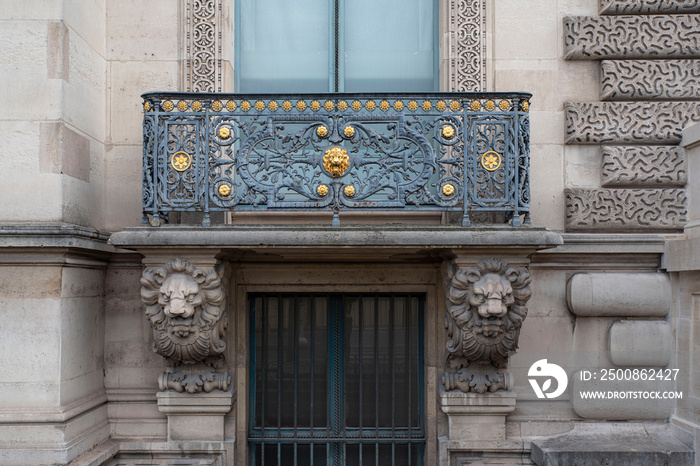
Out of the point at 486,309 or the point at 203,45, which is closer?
the point at 486,309

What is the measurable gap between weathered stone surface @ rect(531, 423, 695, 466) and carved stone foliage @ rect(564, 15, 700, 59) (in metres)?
3.58

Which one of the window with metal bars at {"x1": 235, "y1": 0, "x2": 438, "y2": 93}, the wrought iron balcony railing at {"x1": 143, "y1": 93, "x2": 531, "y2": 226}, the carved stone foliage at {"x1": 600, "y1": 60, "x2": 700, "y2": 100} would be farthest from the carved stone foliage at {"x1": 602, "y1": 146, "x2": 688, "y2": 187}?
the window with metal bars at {"x1": 235, "y1": 0, "x2": 438, "y2": 93}

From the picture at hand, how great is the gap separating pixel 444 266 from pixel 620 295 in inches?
66.9

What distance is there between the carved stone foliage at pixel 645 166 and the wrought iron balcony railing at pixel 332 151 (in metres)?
1.09

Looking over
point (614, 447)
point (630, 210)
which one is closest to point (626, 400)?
point (614, 447)

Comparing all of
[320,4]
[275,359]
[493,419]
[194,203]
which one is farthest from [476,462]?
[320,4]

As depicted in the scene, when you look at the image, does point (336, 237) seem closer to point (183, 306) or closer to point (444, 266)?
point (444, 266)

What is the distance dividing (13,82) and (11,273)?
5.34 ft

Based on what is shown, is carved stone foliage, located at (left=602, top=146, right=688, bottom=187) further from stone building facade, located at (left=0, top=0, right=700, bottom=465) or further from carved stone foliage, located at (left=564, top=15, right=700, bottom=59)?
carved stone foliage, located at (left=564, top=15, right=700, bottom=59)

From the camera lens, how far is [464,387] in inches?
199

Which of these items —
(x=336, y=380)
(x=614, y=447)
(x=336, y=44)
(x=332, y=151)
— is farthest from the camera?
(x=336, y=44)

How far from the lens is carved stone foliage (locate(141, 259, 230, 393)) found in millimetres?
4562

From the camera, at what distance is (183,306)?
14.9ft

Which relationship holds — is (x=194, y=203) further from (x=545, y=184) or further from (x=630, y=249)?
(x=630, y=249)
